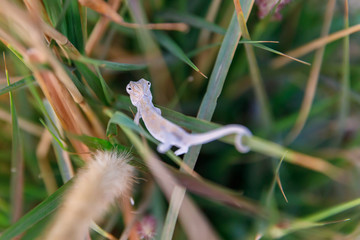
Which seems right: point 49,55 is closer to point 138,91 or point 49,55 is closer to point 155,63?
point 138,91

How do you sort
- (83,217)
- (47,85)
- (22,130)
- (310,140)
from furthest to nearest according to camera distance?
(310,140) → (22,130) → (47,85) → (83,217)

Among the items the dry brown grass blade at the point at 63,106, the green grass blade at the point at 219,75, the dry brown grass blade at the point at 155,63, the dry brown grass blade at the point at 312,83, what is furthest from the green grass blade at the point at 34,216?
the dry brown grass blade at the point at 312,83

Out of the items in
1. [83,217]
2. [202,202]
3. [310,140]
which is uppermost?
[310,140]

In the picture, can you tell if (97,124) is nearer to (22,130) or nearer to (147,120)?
(147,120)

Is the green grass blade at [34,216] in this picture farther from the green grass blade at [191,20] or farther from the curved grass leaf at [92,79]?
the green grass blade at [191,20]

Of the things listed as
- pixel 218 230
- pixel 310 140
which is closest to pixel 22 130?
pixel 218 230

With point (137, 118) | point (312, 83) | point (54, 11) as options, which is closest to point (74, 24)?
point (54, 11)

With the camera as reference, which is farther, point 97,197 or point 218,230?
point 218,230
